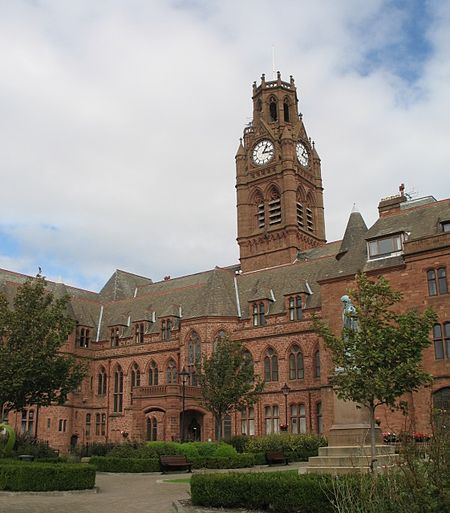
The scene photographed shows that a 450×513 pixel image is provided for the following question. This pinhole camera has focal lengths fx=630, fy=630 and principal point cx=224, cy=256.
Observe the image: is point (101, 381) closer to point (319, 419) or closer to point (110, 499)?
point (319, 419)

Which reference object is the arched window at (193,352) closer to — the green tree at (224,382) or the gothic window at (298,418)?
the gothic window at (298,418)

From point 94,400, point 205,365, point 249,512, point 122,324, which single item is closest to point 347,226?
point 205,365

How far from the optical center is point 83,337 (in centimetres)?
5997

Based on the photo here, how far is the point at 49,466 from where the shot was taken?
21.3 meters

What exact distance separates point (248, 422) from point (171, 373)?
9.00 m

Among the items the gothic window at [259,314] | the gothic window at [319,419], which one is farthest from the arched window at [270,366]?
the gothic window at [319,419]

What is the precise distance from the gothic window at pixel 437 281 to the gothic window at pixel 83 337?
1398 inches

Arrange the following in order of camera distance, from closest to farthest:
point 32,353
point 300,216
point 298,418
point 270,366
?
point 32,353
point 298,418
point 270,366
point 300,216

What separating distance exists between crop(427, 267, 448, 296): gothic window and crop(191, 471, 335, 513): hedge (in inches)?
818

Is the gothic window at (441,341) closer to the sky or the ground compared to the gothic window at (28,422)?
closer to the sky

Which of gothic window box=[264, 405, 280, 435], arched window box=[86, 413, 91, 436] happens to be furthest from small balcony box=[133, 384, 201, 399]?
arched window box=[86, 413, 91, 436]

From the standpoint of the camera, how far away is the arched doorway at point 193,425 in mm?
48469

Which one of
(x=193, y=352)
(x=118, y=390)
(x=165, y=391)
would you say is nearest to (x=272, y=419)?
(x=165, y=391)

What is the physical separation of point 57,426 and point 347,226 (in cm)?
2976
